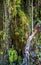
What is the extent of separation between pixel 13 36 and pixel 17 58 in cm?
38

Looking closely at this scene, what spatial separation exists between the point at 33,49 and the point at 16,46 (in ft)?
0.98

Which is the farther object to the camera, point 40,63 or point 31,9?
point 31,9

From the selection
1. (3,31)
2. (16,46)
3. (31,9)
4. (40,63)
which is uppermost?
(31,9)

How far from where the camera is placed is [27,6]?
3.57 metres

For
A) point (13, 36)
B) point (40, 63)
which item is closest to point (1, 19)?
point (13, 36)

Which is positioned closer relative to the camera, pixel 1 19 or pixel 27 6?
pixel 1 19

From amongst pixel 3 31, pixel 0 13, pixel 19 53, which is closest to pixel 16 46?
pixel 19 53

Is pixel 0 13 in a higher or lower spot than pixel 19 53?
higher

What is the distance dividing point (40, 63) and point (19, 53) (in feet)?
1.29

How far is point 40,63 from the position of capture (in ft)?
10.7

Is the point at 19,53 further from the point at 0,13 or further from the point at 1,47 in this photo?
the point at 0,13

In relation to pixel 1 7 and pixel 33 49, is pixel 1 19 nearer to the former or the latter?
pixel 1 7

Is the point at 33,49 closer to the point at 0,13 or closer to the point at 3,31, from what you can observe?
the point at 3,31

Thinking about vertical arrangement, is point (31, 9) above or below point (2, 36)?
above
